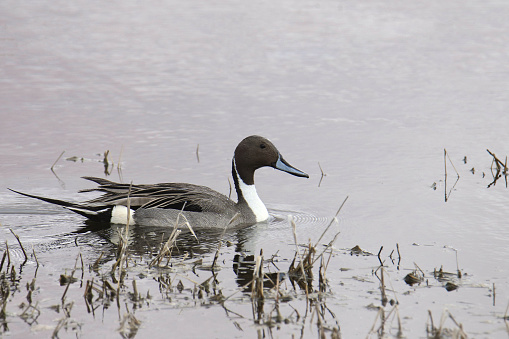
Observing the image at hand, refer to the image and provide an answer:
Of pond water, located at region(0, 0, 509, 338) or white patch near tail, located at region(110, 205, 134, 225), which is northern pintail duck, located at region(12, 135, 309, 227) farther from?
pond water, located at region(0, 0, 509, 338)

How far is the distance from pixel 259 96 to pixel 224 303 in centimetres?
713

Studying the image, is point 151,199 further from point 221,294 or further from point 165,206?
Result: point 221,294

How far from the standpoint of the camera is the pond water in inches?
223

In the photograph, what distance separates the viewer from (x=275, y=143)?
10578 mm

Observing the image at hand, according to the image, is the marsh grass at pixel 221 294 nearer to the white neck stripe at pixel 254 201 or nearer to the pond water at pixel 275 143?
the pond water at pixel 275 143

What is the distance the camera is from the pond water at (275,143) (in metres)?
5.68

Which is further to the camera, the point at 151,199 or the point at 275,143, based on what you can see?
the point at 275,143

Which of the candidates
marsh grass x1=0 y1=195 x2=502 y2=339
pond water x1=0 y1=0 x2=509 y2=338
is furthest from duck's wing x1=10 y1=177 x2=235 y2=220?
marsh grass x1=0 y1=195 x2=502 y2=339

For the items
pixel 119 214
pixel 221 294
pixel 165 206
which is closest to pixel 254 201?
pixel 165 206

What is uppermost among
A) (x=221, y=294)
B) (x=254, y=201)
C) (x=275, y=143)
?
(x=275, y=143)

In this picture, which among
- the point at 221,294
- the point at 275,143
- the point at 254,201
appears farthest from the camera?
the point at 275,143

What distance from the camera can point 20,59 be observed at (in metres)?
14.1

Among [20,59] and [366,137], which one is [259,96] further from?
[20,59]

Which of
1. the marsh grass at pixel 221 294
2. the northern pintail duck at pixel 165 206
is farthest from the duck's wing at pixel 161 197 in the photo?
the marsh grass at pixel 221 294
